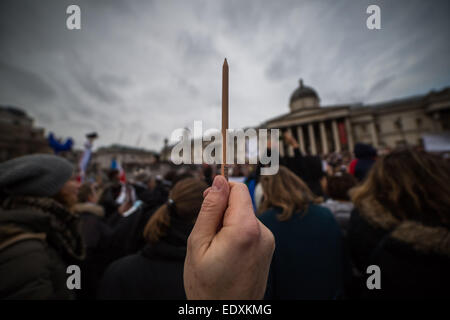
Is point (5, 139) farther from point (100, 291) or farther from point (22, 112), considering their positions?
point (100, 291)

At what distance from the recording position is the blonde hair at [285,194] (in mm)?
1589

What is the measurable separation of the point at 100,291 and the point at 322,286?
71.3 inches

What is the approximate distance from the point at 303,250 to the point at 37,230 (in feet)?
6.59

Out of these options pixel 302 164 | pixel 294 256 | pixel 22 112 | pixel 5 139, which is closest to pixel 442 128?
pixel 302 164

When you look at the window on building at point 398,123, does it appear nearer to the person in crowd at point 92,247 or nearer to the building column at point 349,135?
the building column at point 349,135

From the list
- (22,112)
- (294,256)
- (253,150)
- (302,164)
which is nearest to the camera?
(294,256)

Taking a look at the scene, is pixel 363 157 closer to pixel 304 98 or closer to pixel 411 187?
pixel 411 187

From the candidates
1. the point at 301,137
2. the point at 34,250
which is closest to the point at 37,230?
the point at 34,250

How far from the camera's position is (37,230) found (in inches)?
49.8

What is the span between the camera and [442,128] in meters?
29.8

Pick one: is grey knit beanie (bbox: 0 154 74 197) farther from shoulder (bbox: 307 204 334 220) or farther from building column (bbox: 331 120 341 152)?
building column (bbox: 331 120 341 152)

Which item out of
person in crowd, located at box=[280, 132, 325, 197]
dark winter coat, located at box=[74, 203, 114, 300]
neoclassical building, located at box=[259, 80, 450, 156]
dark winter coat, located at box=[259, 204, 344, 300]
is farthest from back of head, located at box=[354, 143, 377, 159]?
neoclassical building, located at box=[259, 80, 450, 156]

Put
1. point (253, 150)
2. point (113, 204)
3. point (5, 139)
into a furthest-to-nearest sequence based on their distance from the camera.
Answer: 1. point (5, 139)
2. point (113, 204)
3. point (253, 150)

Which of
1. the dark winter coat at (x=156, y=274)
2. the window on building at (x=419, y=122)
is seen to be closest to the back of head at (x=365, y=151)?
the dark winter coat at (x=156, y=274)
